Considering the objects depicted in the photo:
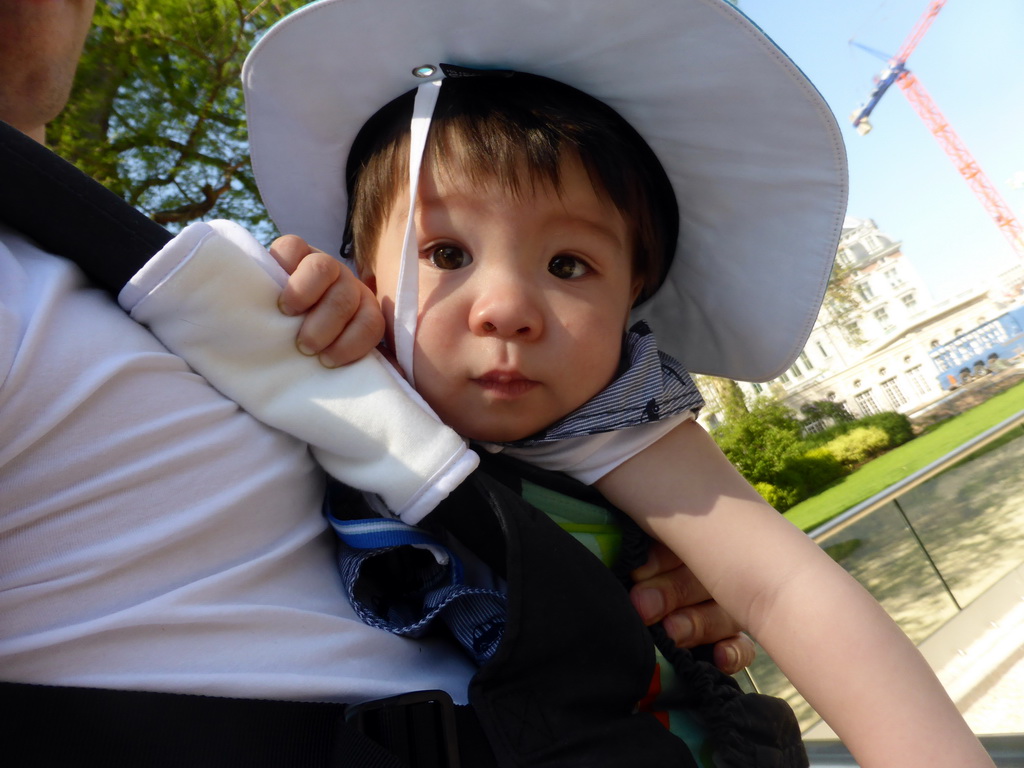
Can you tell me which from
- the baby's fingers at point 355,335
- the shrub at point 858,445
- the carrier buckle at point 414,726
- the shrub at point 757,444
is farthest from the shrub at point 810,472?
the carrier buckle at point 414,726

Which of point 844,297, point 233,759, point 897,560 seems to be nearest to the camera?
point 233,759

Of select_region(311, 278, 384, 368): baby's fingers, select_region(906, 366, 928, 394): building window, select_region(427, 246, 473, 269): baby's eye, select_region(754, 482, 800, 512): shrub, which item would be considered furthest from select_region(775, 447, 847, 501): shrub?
select_region(311, 278, 384, 368): baby's fingers

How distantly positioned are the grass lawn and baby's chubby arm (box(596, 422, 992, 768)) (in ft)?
48.8

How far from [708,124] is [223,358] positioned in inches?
42.5

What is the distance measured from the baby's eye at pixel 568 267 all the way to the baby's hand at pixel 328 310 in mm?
385

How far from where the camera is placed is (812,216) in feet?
5.23

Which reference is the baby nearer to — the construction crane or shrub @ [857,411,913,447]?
shrub @ [857,411,913,447]

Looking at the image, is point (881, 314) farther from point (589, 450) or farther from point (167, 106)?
point (589, 450)

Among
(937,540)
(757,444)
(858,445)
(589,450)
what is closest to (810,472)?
(757,444)

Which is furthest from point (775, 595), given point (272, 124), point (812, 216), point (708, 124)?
point (272, 124)

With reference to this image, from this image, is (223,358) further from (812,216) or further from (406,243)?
(812,216)

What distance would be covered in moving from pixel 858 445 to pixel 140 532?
2581 cm

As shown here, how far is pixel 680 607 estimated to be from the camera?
1577 millimetres

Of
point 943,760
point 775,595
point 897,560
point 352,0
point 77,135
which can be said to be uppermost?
point 77,135
